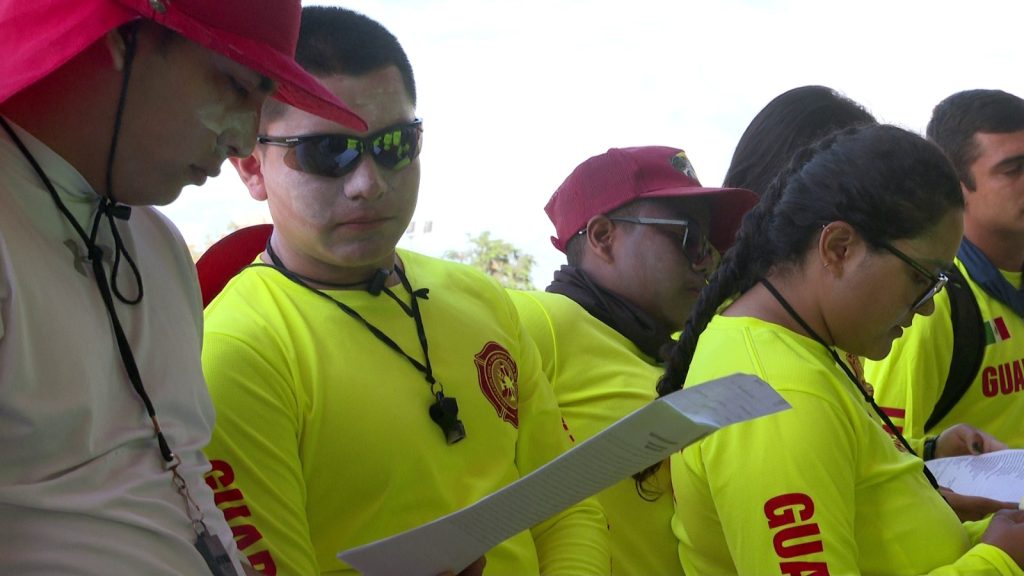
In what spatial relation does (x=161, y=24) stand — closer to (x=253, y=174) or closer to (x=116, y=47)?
(x=116, y=47)

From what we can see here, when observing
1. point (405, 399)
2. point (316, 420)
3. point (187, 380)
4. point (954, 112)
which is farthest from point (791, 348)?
point (954, 112)

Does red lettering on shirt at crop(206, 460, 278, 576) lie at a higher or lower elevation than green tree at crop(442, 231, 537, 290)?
higher

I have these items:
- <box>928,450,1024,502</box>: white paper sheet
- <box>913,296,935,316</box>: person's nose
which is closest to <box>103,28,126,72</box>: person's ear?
<box>913,296,935,316</box>: person's nose

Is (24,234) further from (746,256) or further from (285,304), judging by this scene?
(746,256)

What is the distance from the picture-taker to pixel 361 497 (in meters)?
1.99

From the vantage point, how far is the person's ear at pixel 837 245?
7.05 feet

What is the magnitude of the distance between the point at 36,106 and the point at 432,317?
981mm

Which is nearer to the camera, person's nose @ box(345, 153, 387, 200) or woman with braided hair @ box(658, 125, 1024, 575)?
woman with braided hair @ box(658, 125, 1024, 575)

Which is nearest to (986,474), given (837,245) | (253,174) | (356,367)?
(837,245)

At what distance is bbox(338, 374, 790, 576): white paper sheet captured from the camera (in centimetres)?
145

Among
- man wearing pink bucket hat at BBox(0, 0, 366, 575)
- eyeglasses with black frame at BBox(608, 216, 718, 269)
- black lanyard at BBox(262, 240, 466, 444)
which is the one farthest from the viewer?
eyeglasses with black frame at BBox(608, 216, 718, 269)

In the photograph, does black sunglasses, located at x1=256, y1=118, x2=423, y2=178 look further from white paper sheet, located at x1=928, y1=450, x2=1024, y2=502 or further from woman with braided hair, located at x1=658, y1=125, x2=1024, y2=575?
white paper sheet, located at x1=928, y1=450, x2=1024, y2=502

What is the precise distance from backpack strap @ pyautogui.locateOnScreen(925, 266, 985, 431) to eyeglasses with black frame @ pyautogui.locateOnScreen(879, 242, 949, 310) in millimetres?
1118

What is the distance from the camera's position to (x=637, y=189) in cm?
312
